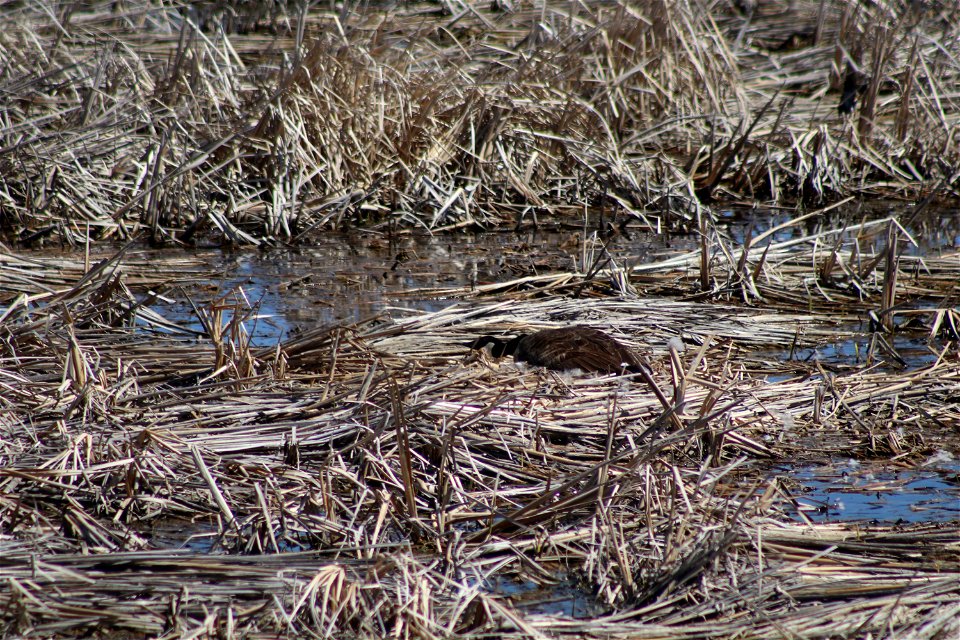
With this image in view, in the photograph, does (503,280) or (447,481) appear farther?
(503,280)

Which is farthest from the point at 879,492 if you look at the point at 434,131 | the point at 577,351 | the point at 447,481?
the point at 434,131

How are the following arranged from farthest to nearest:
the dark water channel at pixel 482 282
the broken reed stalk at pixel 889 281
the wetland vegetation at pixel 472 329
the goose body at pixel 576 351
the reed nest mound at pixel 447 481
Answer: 1. the broken reed stalk at pixel 889 281
2. the goose body at pixel 576 351
3. the dark water channel at pixel 482 282
4. the wetland vegetation at pixel 472 329
5. the reed nest mound at pixel 447 481

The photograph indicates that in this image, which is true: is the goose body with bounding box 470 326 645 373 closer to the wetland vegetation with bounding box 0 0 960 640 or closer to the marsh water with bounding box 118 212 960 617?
the wetland vegetation with bounding box 0 0 960 640

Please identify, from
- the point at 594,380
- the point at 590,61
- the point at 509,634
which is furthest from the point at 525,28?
the point at 509,634

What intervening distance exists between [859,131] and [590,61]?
212 cm

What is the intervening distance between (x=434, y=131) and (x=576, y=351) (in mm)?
3385

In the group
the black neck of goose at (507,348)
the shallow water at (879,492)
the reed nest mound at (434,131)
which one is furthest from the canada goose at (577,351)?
the reed nest mound at (434,131)

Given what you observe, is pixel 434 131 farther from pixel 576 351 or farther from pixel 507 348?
pixel 576 351

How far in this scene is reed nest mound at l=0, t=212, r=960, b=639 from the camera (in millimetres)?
2656

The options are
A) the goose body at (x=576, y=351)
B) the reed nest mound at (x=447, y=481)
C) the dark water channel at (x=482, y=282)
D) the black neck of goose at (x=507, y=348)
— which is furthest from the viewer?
the black neck of goose at (x=507, y=348)

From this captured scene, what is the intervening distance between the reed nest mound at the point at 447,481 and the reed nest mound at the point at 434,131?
2.06 meters

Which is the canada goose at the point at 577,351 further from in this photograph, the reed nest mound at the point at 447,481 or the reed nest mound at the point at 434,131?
the reed nest mound at the point at 434,131

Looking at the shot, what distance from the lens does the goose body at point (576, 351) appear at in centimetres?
434

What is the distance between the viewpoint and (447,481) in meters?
3.21
